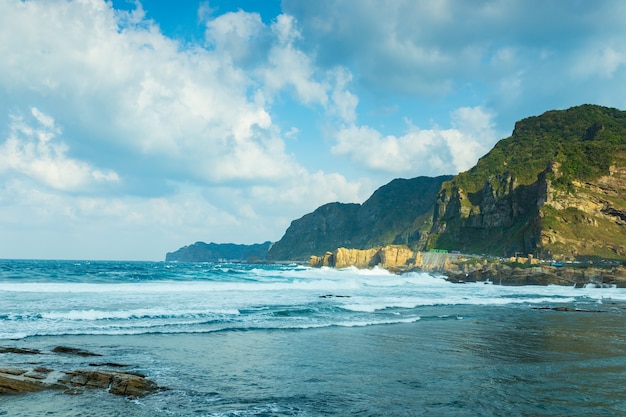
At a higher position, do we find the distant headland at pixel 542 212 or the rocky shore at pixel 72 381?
the distant headland at pixel 542 212

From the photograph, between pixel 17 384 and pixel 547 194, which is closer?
pixel 17 384

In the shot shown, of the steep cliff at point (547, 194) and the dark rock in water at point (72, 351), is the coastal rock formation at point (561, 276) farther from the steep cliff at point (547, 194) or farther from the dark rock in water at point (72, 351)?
the dark rock in water at point (72, 351)

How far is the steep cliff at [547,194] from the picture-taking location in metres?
102

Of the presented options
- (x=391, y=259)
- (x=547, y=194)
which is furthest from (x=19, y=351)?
(x=391, y=259)

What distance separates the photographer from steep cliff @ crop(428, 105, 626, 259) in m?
102

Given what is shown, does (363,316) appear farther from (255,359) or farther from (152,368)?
(152,368)

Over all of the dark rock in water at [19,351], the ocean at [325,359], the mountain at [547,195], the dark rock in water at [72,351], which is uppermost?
the mountain at [547,195]

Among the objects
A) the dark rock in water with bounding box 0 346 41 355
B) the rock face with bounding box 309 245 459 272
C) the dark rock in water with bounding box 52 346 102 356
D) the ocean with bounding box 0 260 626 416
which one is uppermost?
the rock face with bounding box 309 245 459 272

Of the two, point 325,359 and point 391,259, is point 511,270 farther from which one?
point 325,359

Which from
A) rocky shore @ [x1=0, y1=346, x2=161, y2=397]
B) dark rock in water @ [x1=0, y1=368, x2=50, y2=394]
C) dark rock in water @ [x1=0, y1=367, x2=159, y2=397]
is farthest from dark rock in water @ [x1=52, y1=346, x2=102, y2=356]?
dark rock in water @ [x1=0, y1=368, x2=50, y2=394]

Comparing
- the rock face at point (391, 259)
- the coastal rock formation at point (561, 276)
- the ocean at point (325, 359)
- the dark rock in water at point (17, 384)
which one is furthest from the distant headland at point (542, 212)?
the dark rock in water at point (17, 384)

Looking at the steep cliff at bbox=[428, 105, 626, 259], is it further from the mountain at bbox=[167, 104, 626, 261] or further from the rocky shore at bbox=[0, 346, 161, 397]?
the rocky shore at bbox=[0, 346, 161, 397]

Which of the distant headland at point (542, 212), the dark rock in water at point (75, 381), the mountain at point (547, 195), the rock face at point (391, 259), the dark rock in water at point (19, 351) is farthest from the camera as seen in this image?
the rock face at point (391, 259)

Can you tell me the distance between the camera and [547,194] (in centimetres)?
10981
